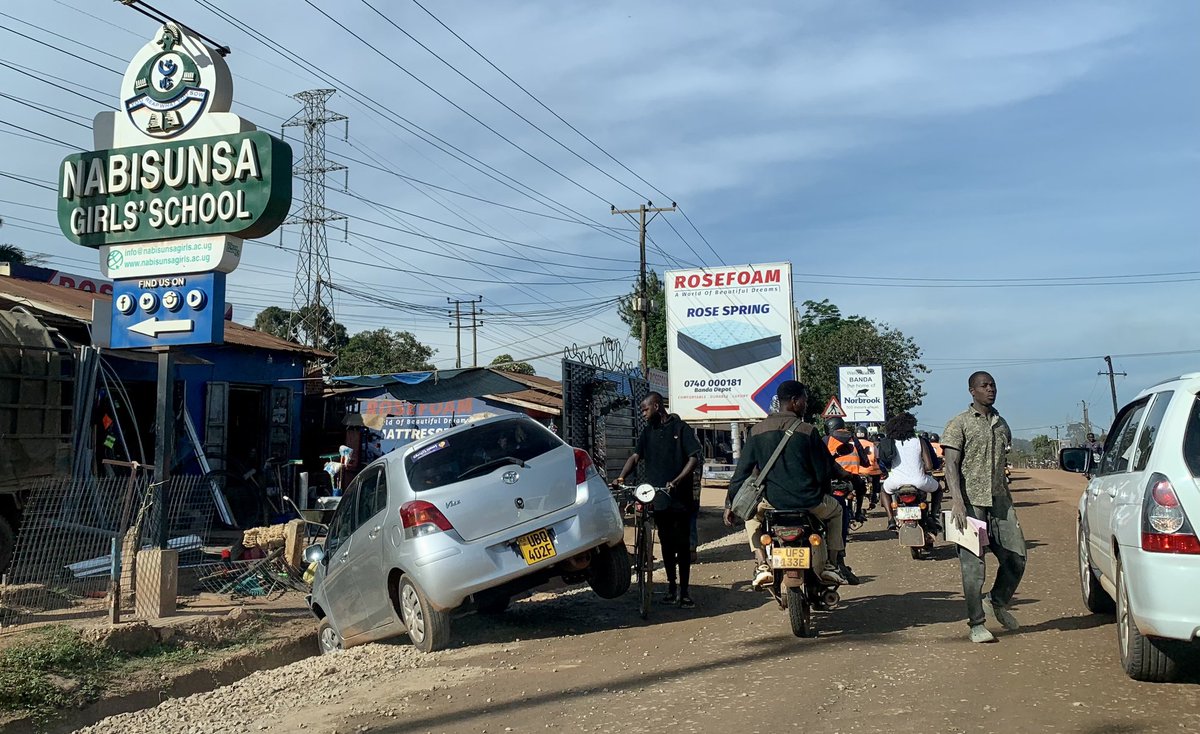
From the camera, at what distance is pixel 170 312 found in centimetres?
1092

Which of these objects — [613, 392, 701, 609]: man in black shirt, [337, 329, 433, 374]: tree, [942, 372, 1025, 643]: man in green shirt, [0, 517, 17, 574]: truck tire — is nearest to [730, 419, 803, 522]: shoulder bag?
[942, 372, 1025, 643]: man in green shirt

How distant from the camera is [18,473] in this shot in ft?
37.4

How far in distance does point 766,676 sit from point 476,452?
2905 millimetres

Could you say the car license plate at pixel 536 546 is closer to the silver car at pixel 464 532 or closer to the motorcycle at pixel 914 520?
the silver car at pixel 464 532

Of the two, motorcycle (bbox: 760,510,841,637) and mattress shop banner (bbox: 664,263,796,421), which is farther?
mattress shop banner (bbox: 664,263,796,421)

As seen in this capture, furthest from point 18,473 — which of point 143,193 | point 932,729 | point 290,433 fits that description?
point 932,729

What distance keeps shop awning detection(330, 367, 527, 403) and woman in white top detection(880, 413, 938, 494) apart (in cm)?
743

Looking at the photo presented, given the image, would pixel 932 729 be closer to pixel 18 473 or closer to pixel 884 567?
pixel 884 567

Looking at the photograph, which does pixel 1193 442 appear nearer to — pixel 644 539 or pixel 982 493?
pixel 982 493

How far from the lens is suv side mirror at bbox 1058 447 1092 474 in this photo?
7.54 meters

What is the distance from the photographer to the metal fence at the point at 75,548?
9000mm

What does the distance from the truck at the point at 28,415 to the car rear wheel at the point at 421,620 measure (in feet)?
19.3

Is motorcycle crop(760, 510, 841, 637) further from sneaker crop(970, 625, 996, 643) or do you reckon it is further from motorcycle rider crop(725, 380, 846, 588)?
sneaker crop(970, 625, 996, 643)

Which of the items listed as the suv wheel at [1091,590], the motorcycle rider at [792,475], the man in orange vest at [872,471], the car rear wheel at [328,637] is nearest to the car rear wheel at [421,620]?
the car rear wheel at [328,637]
